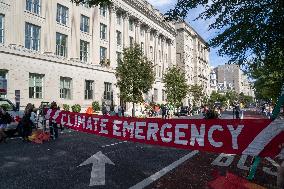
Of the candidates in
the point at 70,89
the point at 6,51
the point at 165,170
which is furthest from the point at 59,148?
the point at 70,89

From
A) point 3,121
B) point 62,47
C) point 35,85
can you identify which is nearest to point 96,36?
point 62,47

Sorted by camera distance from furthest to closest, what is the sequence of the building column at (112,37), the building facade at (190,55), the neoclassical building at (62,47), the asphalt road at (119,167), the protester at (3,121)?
the building facade at (190,55)
the building column at (112,37)
the neoclassical building at (62,47)
the protester at (3,121)
the asphalt road at (119,167)

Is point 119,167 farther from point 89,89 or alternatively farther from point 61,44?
point 89,89

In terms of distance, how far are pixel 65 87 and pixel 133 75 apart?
867cm

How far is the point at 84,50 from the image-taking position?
46125 mm

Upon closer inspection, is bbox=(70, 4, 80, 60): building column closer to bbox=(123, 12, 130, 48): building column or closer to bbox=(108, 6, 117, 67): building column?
bbox=(108, 6, 117, 67): building column

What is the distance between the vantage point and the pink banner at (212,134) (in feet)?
21.8

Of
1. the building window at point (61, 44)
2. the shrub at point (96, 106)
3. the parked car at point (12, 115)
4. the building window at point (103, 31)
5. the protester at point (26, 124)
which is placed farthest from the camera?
the building window at point (103, 31)

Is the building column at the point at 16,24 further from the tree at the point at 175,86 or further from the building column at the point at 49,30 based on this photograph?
the tree at the point at 175,86

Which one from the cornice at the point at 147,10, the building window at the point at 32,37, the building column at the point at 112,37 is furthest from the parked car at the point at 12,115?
the cornice at the point at 147,10

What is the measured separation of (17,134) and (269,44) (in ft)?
46.7

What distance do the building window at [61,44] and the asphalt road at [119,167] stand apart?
1105 inches

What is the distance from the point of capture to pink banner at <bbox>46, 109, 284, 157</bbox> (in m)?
6.66

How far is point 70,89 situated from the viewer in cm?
4319
